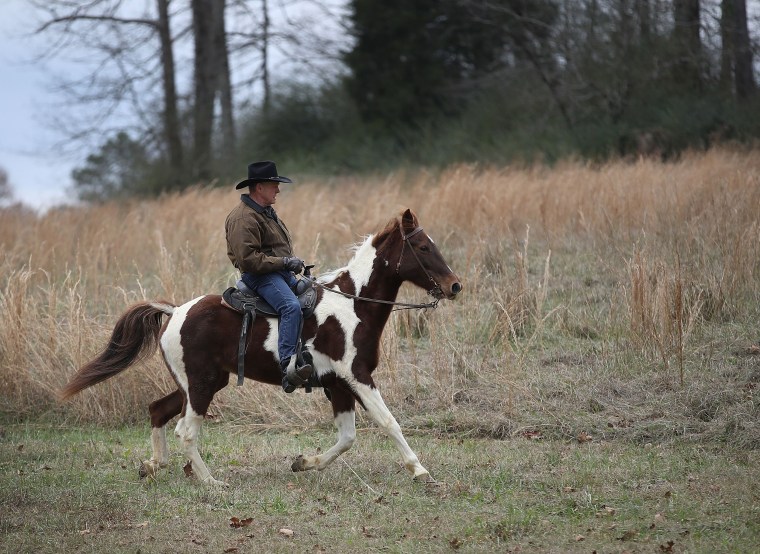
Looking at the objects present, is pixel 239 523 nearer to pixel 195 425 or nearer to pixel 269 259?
pixel 195 425

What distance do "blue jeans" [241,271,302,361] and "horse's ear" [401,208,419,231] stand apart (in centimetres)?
100

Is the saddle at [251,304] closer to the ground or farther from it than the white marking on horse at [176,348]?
farther from it

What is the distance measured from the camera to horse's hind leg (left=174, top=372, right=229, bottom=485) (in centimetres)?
754

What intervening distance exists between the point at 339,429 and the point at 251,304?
3.88 ft

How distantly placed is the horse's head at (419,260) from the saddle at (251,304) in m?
0.70

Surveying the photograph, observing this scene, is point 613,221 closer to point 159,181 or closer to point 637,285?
point 637,285

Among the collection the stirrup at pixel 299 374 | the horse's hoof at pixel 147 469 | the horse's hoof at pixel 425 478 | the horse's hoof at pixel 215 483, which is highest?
the stirrup at pixel 299 374

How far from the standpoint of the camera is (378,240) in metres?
7.61

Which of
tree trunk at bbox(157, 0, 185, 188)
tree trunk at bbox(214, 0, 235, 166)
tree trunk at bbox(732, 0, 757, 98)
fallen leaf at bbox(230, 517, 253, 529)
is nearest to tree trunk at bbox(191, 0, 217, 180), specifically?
tree trunk at bbox(214, 0, 235, 166)

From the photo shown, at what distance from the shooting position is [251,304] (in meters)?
7.54

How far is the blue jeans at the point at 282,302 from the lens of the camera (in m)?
7.35

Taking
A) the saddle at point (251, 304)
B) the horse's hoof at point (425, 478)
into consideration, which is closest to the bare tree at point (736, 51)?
the saddle at point (251, 304)

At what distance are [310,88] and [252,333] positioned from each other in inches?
1107

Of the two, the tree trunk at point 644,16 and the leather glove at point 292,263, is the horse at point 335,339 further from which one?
the tree trunk at point 644,16
